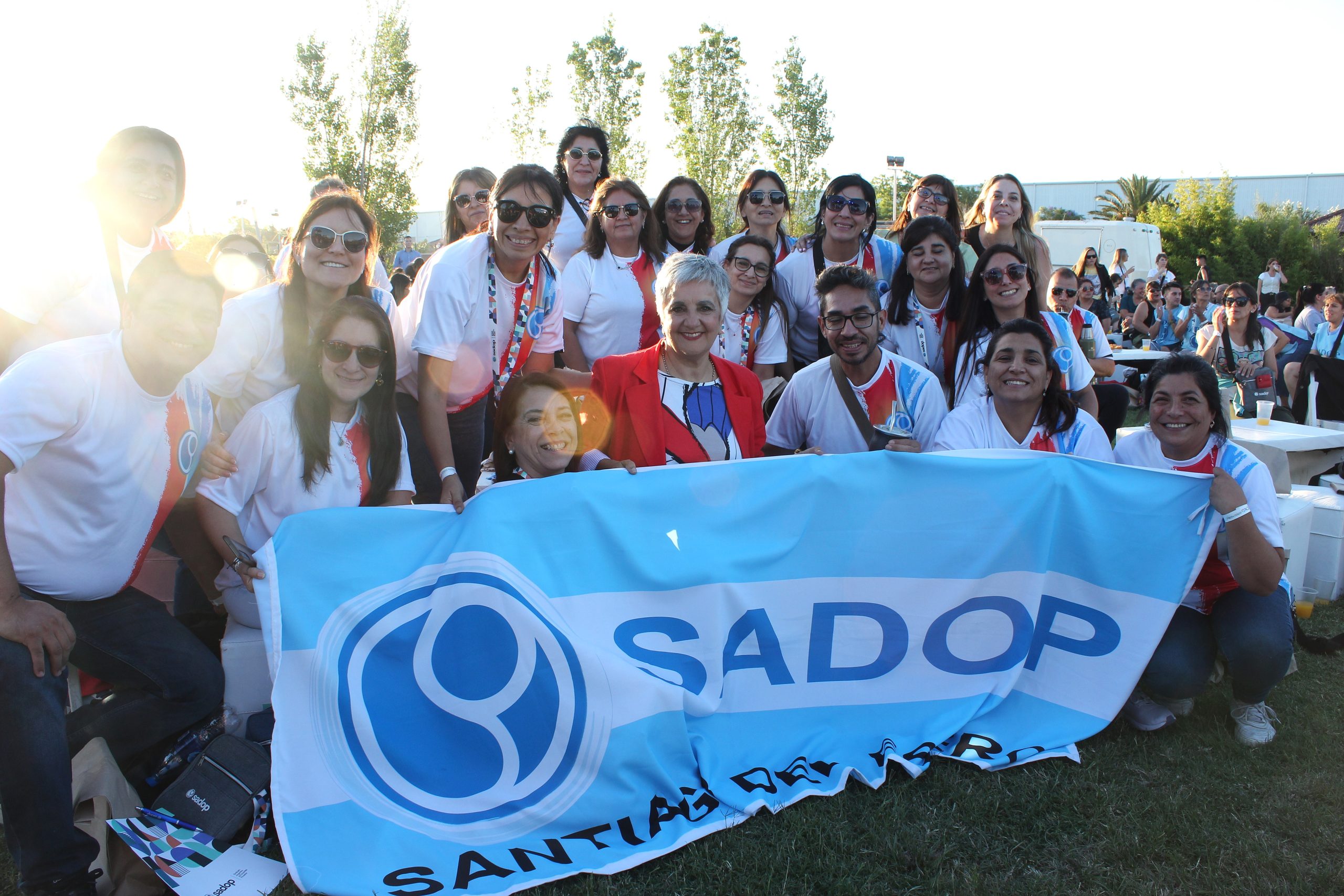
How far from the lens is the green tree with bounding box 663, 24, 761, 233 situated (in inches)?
797

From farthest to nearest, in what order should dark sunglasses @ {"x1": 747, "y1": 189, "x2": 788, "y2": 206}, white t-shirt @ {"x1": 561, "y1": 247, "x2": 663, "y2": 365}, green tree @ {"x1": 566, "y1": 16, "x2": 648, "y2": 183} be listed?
green tree @ {"x1": 566, "y1": 16, "x2": 648, "y2": 183} → dark sunglasses @ {"x1": 747, "y1": 189, "x2": 788, "y2": 206} → white t-shirt @ {"x1": 561, "y1": 247, "x2": 663, "y2": 365}

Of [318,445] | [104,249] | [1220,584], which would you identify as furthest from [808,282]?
[104,249]

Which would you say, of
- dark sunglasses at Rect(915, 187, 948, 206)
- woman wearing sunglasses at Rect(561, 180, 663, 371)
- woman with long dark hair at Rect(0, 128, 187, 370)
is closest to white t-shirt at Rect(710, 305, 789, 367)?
woman wearing sunglasses at Rect(561, 180, 663, 371)

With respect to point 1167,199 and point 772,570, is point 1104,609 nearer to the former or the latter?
point 772,570

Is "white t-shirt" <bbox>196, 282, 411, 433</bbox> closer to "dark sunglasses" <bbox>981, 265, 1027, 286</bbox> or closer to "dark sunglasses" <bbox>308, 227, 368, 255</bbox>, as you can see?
"dark sunglasses" <bbox>308, 227, 368, 255</bbox>

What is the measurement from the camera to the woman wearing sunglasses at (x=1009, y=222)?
5.52 m

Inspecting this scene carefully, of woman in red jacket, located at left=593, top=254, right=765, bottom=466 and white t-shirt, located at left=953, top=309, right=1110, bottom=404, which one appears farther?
white t-shirt, located at left=953, top=309, right=1110, bottom=404

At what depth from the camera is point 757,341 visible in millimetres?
4844

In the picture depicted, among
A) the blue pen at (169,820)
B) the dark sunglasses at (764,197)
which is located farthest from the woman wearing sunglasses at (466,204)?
the blue pen at (169,820)

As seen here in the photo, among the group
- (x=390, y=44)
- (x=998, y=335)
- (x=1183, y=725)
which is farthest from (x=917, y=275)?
(x=390, y=44)

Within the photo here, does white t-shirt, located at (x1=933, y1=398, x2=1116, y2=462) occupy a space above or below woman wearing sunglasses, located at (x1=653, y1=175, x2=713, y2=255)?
below

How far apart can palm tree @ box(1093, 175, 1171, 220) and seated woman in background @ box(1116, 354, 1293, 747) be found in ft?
164

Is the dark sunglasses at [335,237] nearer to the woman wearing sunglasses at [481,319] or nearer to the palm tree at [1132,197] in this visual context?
the woman wearing sunglasses at [481,319]

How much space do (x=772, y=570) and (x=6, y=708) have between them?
257cm
